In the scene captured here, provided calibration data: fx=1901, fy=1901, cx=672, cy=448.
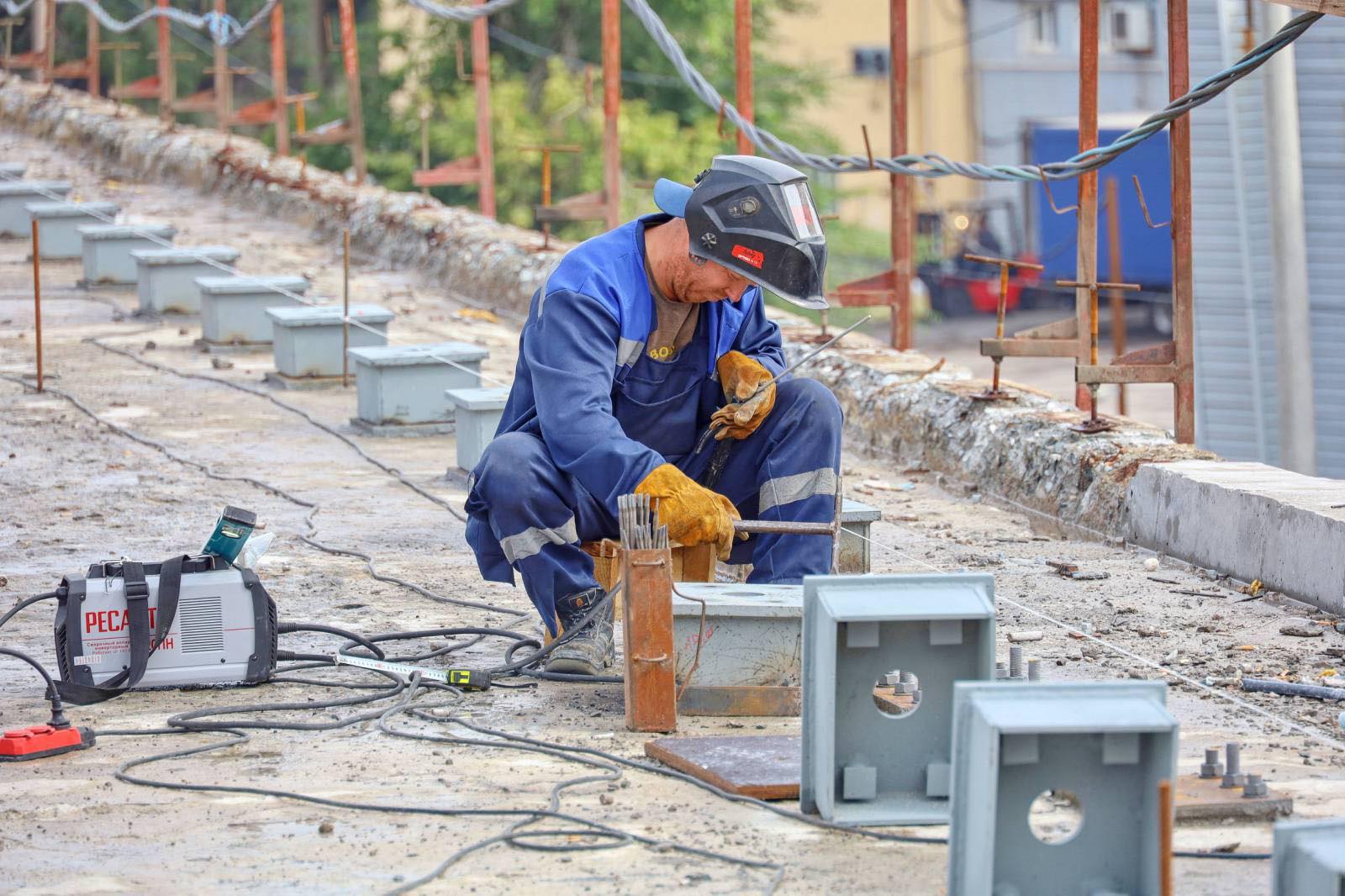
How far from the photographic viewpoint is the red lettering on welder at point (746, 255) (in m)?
4.51

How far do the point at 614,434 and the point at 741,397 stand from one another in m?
0.41

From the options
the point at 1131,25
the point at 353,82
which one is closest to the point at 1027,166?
the point at 353,82

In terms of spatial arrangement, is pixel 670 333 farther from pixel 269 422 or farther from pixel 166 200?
pixel 166 200

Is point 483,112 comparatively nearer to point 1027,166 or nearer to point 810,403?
point 1027,166

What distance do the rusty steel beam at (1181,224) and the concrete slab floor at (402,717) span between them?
77cm

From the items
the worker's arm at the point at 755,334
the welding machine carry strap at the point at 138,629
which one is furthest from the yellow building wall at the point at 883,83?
the welding machine carry strap at the point at 138,629

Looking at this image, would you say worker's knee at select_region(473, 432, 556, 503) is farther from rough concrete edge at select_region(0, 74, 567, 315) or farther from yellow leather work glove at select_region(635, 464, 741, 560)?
rough concrete edge at select_region(0, 74, 567, 315)

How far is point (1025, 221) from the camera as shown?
3206 cm

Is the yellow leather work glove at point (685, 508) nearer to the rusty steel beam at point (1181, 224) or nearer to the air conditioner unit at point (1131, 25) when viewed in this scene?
the rusty steel beam at point (1181, 224)

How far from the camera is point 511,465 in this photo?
448 centimetres

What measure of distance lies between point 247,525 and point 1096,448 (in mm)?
3250

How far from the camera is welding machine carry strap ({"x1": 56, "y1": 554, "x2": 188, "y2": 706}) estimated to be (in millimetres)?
4328

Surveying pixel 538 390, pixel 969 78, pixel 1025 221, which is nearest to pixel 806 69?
pixel 1025 221

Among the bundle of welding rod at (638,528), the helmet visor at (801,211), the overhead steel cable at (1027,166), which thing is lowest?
the bundle of welding rod at (638,528)
